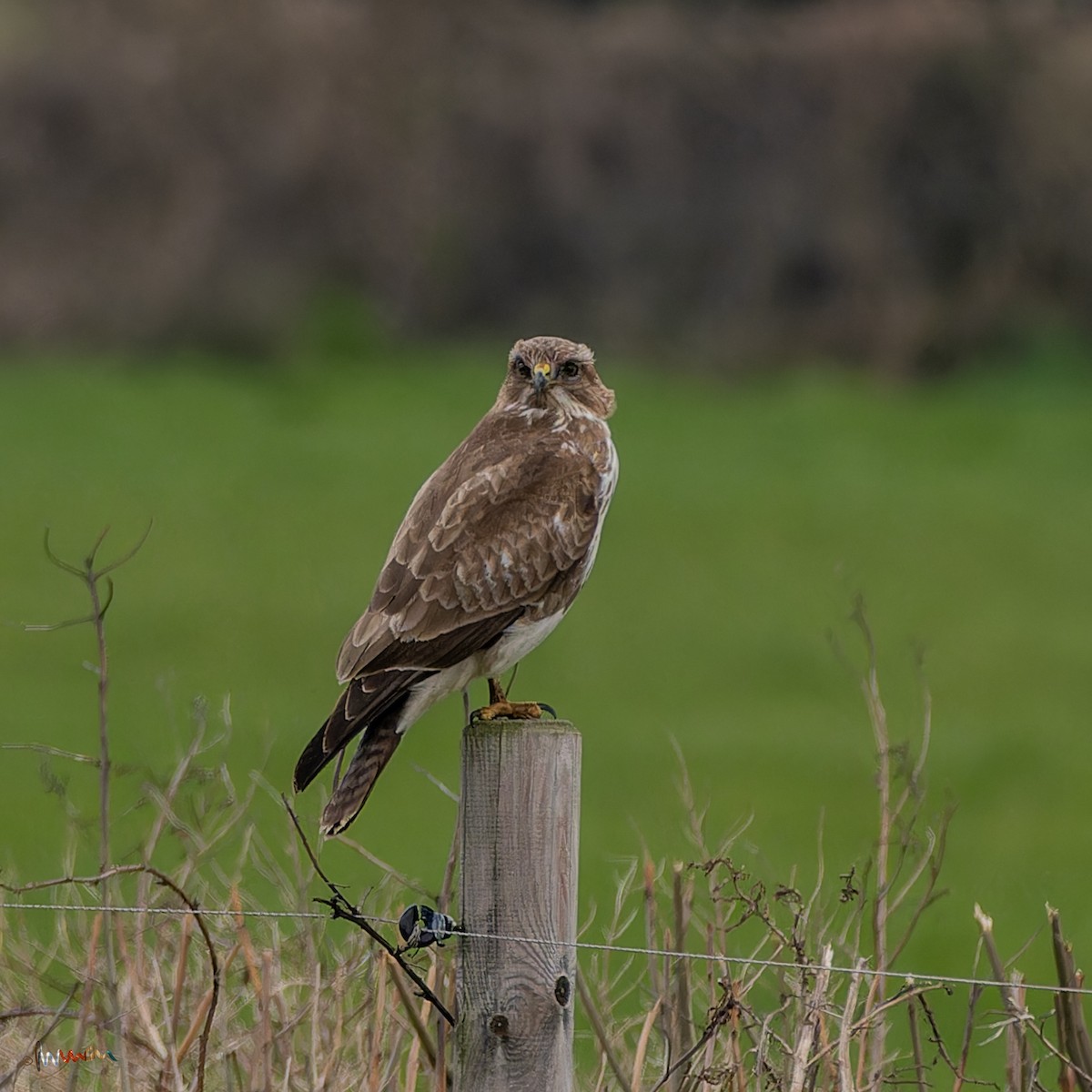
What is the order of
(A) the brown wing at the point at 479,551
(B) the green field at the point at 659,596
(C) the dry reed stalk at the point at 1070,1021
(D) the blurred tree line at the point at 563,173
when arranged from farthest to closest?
(D) the blurred tree line at the point at 563,173 < (B) the green field at the point at 659,596 < (A) the brown wing at the point at 479,551 < (C) the dry reed stalk at the point at 1070,1021

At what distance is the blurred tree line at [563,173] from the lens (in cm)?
3447

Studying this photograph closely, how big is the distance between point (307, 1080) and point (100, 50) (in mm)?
34592

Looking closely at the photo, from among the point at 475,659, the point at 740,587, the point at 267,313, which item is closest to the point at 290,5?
the point at 267,313

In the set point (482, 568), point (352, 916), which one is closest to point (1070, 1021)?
point (352, 916)

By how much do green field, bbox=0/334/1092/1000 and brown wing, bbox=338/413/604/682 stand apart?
1109 millimetres

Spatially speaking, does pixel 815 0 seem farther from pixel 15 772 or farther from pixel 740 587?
pixel 15 772

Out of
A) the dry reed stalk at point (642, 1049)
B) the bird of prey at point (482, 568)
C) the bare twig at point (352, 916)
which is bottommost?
the dry reed stalk at point (642, 1049)

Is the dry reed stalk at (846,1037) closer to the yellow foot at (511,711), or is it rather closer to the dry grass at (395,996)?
the dry grass at (395,996)

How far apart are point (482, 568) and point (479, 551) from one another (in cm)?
4

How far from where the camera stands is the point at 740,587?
24547mm

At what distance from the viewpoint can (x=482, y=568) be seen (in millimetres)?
5312

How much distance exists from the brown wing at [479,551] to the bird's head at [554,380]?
20cm

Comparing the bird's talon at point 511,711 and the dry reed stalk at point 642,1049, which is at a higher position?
the bird's talon at point 511,711

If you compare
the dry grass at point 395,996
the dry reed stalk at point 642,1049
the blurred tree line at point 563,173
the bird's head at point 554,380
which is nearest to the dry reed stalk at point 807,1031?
the dry grass at point 395,996
